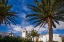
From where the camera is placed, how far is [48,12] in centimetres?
2530

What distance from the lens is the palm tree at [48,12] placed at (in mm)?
24906

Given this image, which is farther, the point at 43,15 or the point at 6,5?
the point at 6,5

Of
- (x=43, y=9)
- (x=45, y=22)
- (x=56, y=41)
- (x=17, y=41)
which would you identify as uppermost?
(x=43, y=9)

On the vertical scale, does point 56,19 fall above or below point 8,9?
below

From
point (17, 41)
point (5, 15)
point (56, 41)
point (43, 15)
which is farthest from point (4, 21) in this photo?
point (56, 41)

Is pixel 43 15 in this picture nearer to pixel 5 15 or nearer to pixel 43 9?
pixel 43 9

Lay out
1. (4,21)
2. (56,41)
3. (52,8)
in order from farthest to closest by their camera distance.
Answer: (56,41) < (4,21) < (52,8)

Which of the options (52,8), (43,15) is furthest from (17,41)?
(52,8)

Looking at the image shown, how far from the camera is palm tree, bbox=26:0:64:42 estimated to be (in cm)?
2491

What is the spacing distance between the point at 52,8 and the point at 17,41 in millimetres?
7969

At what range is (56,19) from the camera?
26594 mm

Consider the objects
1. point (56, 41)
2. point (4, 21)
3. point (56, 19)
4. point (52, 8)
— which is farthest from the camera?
point (56, 41)

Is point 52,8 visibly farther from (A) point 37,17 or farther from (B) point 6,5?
(B) point 6,5

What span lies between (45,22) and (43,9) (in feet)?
8.77
